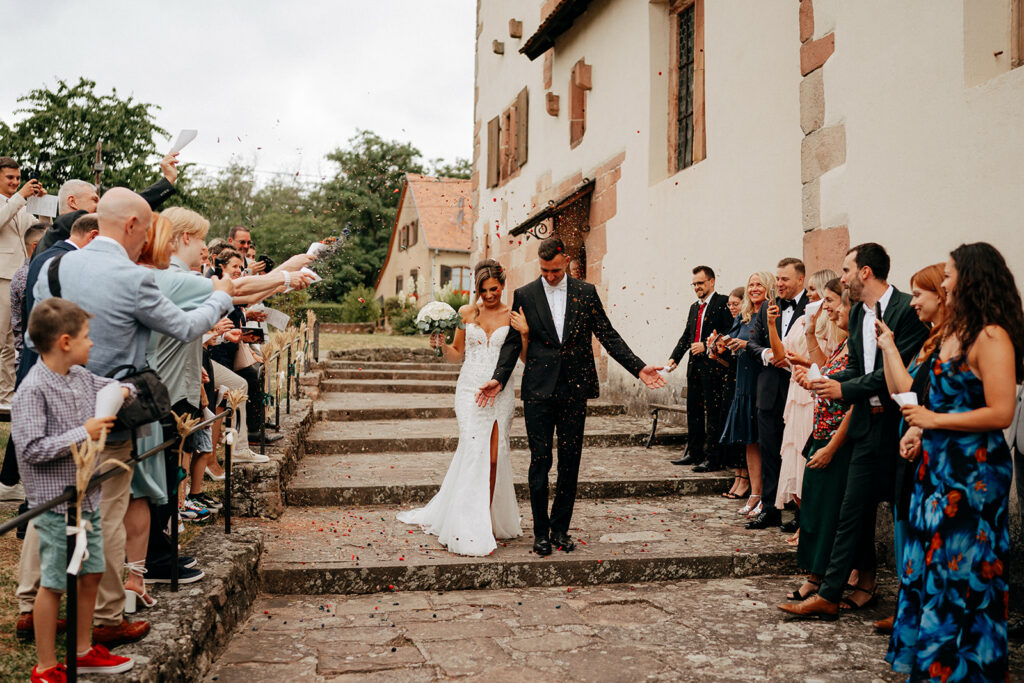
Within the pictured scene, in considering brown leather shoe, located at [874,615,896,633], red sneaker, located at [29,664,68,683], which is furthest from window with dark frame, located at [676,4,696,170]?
red sneaker, located at [29,664,68,683]

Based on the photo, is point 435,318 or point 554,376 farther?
point 435,318

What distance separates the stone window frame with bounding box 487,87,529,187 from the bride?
9.34 metres

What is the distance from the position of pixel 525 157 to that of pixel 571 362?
986 centimetres

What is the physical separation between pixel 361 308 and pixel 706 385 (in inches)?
956

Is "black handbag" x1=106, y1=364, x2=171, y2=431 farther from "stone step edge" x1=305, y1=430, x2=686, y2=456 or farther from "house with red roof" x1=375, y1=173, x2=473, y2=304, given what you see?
"house with red roof" x1=375, y1=173, x2=473, y2=304

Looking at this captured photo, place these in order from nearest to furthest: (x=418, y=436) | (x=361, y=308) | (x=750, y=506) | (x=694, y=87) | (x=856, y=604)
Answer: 1. (x=856, y=604)
2. (x=750, y=506)
3. (x=418, y=436)
4. (x=694, y=87)
5. (x=361, y=308)

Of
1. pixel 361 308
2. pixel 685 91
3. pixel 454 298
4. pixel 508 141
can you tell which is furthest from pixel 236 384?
pixel 361 308

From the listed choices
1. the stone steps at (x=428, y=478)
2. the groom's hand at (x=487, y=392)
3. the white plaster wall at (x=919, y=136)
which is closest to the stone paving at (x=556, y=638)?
the groom's hand at (x=487, y=392)

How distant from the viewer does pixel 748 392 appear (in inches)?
258

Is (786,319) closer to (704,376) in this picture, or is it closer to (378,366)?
(704,376)

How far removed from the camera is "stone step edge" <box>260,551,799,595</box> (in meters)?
4.84

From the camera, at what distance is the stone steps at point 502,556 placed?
4.91 meters

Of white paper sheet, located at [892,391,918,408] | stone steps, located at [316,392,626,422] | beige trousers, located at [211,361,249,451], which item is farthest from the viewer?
stone steps, located at [316,392,626,422]

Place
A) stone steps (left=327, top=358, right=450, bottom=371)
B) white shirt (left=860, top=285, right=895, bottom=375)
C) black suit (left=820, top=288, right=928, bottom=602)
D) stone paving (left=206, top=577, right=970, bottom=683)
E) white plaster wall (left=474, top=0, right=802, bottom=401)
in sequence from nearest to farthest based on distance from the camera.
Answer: stone paving (left=206, top=577, right=970, bottom=683)
black suit (left=820, top=288, right=928, bottom=602)
white shirt (left=860, top=285, right=895, bottom=375)
white plaster wall (left=474, top=0, right=802, bottom=401)
stone steps (left=327, top=358, right=450, bottom=371)
